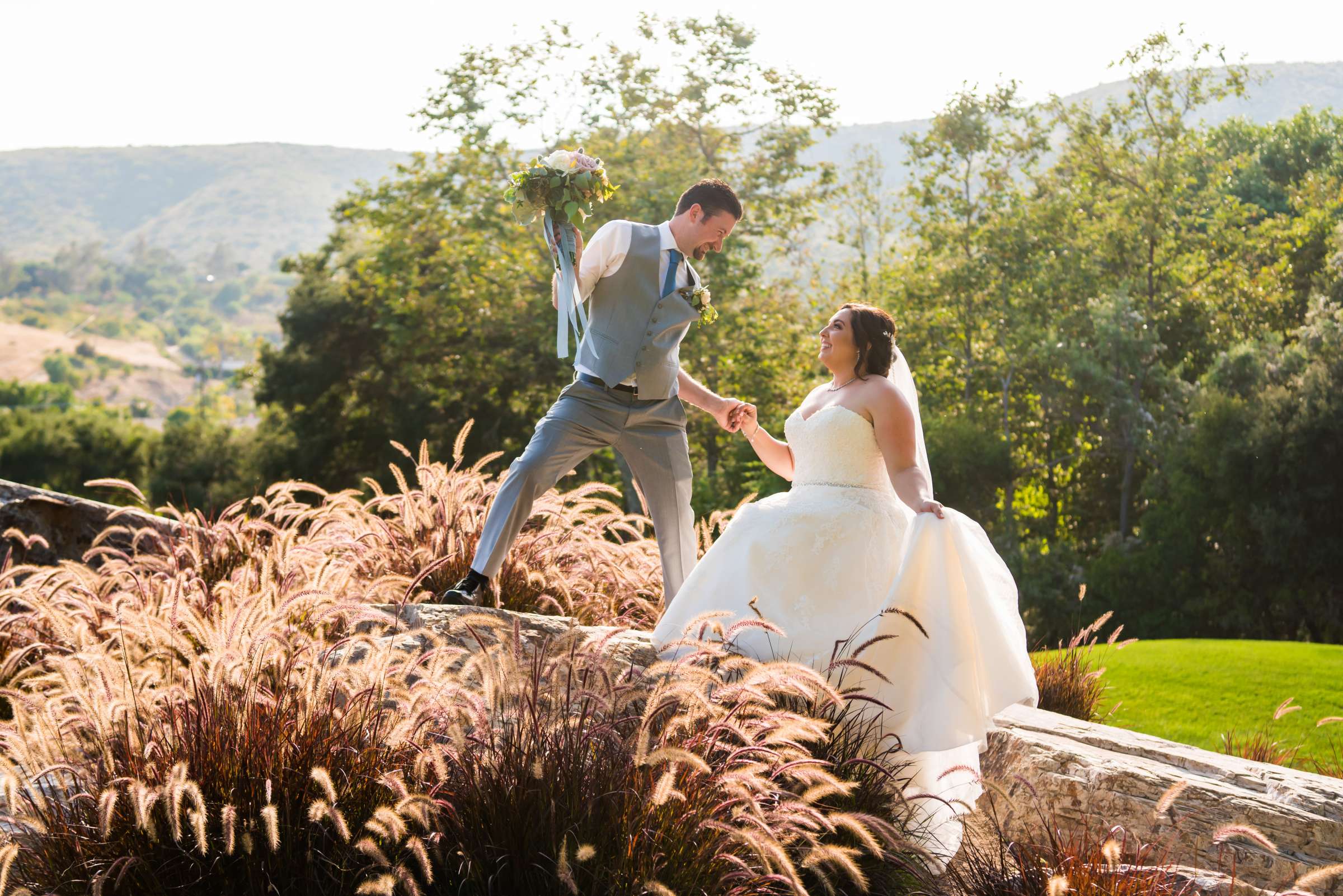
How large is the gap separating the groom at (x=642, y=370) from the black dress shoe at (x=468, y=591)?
0.04 m

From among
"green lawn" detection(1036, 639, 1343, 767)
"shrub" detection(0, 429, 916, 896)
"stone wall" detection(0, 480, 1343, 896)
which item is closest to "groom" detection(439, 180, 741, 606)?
"stone wall" detection(0, 480, 1343, 896)

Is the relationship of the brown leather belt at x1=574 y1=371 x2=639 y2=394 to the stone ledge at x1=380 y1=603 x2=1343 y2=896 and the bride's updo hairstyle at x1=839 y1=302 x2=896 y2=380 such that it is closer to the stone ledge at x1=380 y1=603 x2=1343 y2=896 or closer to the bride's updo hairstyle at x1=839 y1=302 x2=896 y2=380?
the bride's updo hairstyle at x1=839 y1=302 x2=896 y2=380

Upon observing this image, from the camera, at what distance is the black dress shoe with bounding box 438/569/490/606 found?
16.3 ft

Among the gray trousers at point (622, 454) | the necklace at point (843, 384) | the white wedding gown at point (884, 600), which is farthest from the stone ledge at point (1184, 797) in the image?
the gray trousers at point (622, 454)

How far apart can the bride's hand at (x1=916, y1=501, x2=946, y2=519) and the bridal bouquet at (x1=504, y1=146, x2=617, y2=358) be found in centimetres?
194

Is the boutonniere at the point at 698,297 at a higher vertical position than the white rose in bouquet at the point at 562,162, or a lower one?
lower

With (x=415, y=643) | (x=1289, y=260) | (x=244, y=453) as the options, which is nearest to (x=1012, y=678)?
(x=415, y=643)

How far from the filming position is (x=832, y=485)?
4898 millimetres

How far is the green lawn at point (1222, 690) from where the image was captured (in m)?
6.61

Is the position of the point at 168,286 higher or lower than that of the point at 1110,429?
higher

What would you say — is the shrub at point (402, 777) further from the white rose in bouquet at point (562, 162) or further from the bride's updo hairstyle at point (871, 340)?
the white rose in bouquet at point (562, 162)

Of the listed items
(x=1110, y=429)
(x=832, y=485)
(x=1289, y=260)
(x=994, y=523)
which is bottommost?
(x=994, y=523)

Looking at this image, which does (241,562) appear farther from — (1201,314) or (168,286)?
(168,286)

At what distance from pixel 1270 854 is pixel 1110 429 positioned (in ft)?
52.4
